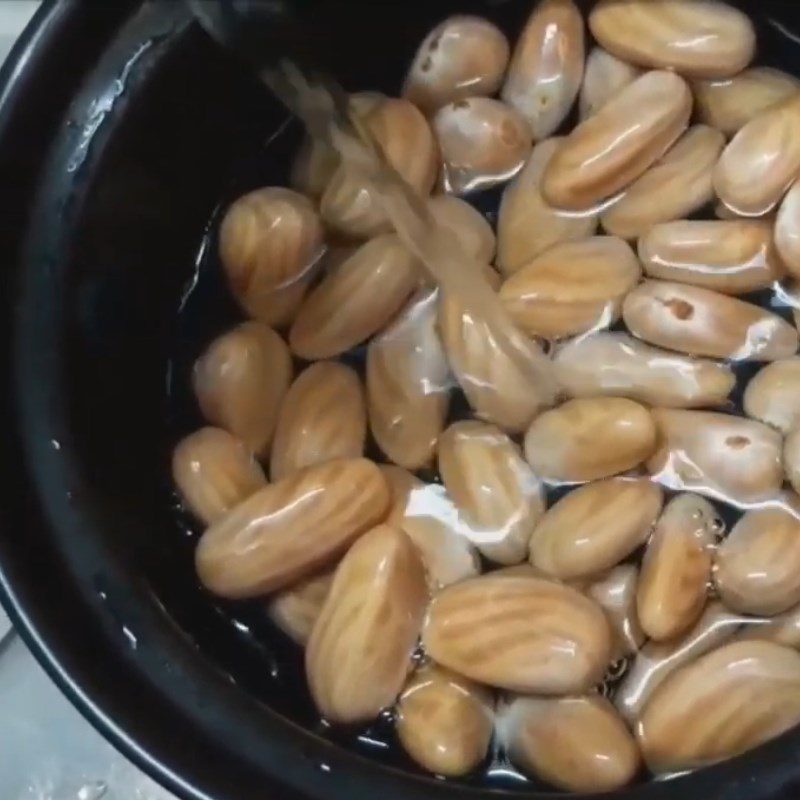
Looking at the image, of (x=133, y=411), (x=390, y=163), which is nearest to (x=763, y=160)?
(x=390, y=163)

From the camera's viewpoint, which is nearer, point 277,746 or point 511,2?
point 277,746

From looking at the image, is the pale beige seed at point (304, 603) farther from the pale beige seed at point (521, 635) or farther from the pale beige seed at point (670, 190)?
the pale beige seed at point (670, 190)

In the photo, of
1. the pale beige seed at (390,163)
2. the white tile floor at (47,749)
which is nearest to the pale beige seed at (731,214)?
the pale beige seed at (390,163)

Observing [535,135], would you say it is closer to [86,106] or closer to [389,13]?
[389,13]

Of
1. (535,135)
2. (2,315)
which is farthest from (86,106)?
(535,135)

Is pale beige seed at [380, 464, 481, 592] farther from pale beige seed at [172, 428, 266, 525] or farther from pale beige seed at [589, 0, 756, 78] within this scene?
pale beige seed at [589, 0, 756, 78]

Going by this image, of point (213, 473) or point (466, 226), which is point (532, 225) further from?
point (213, 473)

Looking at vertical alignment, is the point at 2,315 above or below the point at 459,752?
above
